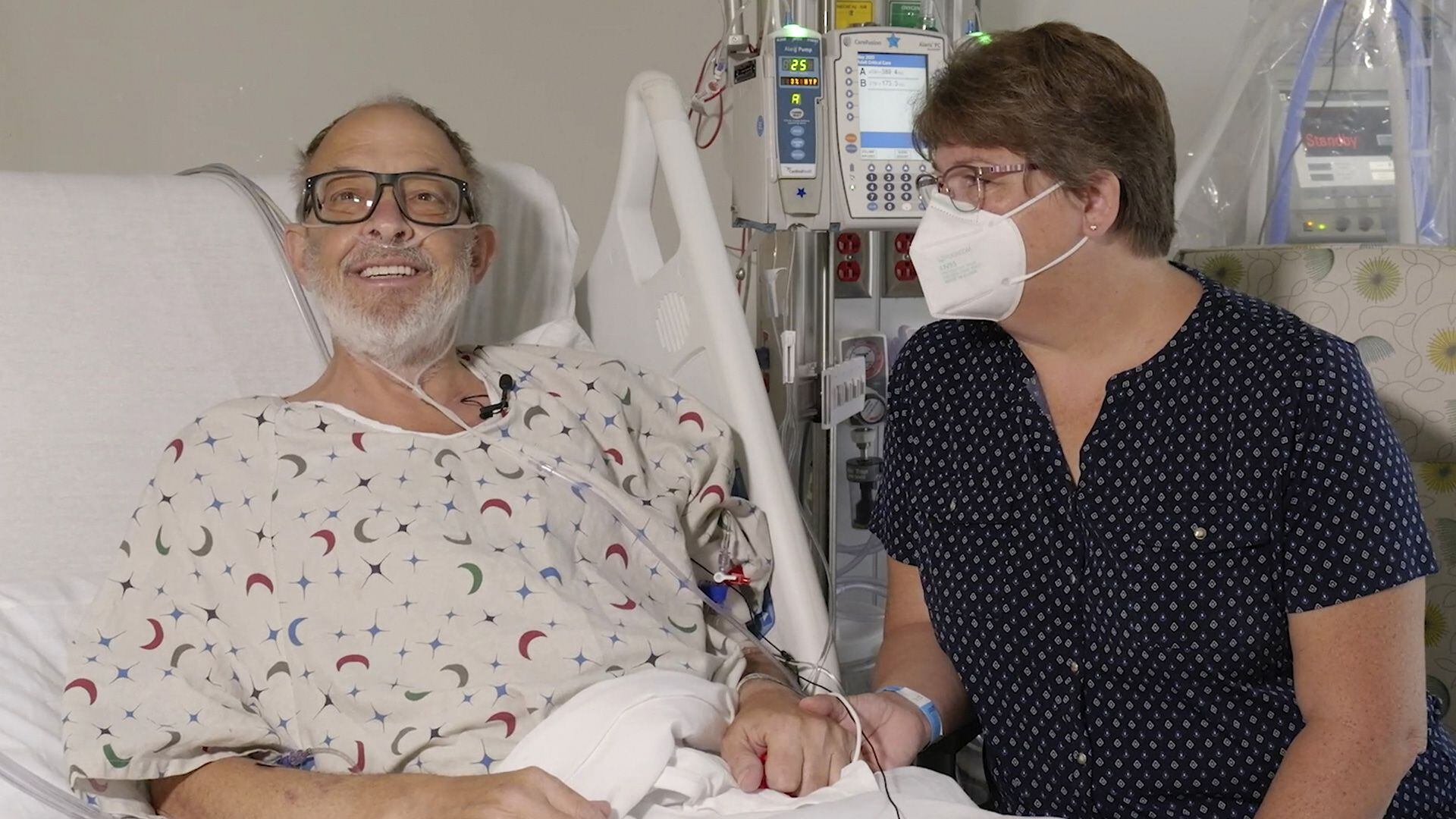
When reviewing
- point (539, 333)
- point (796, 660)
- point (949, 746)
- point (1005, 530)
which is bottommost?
point (949, 746)

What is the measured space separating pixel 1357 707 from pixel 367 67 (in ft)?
8.54

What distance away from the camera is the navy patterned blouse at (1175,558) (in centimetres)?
128

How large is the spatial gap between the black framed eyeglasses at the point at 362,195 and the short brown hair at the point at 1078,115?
28.3 inches

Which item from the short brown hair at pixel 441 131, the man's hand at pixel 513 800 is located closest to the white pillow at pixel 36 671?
the man's hand at pixel 513 800

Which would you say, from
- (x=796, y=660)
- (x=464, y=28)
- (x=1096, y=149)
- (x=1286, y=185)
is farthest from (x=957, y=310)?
(x=464, y=28)

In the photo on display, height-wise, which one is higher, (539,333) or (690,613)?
(539,333)

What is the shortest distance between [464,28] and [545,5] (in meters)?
0.21

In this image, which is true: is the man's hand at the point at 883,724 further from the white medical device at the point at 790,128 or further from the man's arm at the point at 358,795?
the white medical device at the point at 790,128

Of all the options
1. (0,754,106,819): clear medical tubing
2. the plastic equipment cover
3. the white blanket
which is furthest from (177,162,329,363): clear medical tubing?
the plastic equipment cover

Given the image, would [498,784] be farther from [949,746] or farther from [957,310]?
[957,310]

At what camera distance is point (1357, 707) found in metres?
1.26

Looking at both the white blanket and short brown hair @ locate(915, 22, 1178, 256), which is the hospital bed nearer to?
the white blanket

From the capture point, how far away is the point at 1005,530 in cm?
150

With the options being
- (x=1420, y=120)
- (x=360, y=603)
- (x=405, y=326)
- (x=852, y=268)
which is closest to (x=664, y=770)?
(x=360, y=603)
